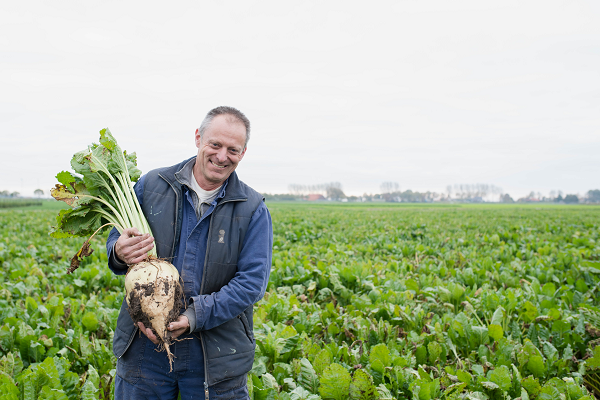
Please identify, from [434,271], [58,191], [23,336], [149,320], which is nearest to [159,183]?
[58,191]

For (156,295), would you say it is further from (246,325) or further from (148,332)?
(246,325)

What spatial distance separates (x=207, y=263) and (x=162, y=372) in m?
0.73

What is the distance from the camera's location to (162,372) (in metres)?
2.29

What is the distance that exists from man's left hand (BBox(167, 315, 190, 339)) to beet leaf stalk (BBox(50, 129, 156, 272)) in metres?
0.49

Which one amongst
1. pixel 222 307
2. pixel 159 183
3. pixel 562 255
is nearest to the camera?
pixel 222 307

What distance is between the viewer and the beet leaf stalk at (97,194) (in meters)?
2.46

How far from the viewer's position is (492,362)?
11.8 feet

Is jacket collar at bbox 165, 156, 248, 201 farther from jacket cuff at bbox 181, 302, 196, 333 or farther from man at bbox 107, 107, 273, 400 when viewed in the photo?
jacket cuff at bbox 181, 302, 196, 333

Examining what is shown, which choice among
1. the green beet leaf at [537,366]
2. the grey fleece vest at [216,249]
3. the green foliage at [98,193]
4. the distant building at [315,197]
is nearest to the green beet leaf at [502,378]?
the green beet leaf at [537,366]

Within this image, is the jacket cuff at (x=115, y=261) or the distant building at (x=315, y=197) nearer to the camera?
the jacket cuff at (x=115, y=261)

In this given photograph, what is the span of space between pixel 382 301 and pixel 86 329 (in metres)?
3.60

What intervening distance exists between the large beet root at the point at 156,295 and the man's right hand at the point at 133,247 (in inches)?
3.4

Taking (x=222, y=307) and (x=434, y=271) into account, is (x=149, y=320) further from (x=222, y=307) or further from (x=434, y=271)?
(x=434, y=271)

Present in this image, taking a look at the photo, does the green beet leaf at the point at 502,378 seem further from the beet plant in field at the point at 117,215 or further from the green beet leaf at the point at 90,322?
the green beet leaf at the point at 90,322
